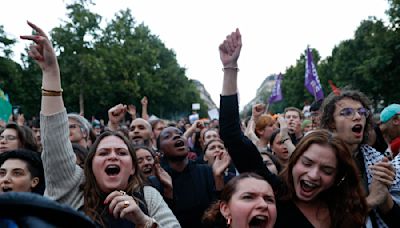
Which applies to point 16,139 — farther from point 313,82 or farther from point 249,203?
point 313,82

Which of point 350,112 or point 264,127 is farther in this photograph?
point 264,127

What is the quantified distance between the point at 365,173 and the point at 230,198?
118cm

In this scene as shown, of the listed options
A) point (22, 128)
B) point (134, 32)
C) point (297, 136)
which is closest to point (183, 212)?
point (22, 128)

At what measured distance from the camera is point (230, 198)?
2.63m

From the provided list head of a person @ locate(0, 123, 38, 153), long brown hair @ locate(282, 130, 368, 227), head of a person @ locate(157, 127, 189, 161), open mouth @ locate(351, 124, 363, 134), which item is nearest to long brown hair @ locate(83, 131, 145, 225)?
long brown hair @ locate(282, 130, 368, 227)

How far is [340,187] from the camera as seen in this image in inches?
110

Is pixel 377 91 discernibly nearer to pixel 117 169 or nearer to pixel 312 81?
pixel 312 81

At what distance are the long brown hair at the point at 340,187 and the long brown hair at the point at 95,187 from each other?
0.99 meters

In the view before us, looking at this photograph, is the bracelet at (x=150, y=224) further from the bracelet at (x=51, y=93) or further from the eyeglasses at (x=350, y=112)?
the eyeglasses at (x=350, y=112)

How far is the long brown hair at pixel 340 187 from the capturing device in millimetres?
2674

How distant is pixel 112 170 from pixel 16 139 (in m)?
2.31

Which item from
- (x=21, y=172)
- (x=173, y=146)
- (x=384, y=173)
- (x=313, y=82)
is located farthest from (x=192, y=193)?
(x=313, y=82)

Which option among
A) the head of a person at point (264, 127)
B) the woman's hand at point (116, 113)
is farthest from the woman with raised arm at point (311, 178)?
the head of a person at point (264, 127)

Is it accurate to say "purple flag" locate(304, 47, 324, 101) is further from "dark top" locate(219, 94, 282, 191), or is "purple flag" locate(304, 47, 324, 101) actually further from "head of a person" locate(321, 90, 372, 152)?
"dark top" locate(219, 94, 282, 191)
